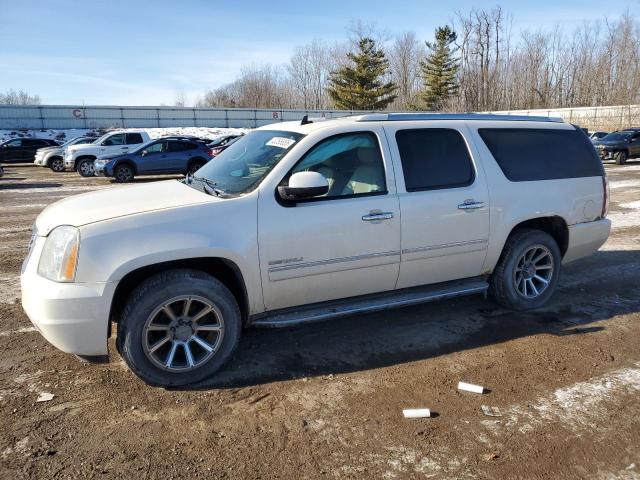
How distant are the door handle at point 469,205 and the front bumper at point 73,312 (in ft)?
9.60

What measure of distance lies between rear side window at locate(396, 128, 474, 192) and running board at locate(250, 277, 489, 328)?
0.93 metres

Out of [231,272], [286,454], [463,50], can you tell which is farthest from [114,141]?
[463,50]

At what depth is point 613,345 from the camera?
4.33 meters

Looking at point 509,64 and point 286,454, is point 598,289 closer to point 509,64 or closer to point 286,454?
point 286,454

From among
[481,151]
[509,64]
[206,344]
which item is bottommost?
[206,344]

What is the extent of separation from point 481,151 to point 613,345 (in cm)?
205

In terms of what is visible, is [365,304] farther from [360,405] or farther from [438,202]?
[438,202]

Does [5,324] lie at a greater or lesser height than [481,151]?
lesser

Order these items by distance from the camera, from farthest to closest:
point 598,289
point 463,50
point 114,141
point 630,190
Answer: point 463,50
point 114,141
point 630,190
point 598,289

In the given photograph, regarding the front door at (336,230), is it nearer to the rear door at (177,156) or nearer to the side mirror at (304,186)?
the side mirror at (304,186)

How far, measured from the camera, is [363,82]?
58500mm

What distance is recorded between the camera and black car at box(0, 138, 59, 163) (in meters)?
27.0

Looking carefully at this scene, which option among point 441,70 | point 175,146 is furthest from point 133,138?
point 441,70

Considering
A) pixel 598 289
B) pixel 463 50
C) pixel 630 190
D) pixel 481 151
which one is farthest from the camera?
pixel 463 50
